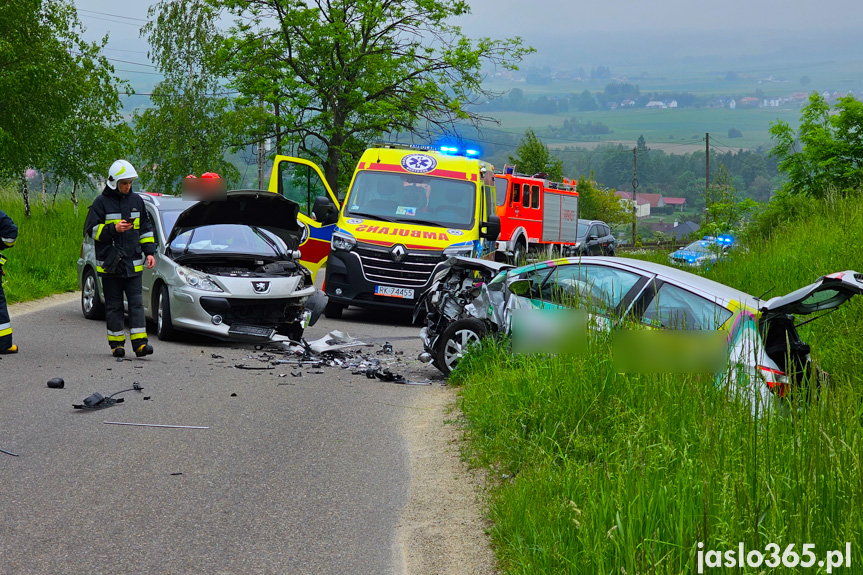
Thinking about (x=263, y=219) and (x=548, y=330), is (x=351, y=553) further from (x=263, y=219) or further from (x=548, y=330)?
(x=263, y=219)

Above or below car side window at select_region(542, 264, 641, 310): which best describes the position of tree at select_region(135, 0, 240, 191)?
above

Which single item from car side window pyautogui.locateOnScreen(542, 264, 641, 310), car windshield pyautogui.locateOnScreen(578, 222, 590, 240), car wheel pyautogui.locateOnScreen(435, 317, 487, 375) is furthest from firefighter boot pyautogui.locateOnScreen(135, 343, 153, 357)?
car windshield pyautogui.locateOnScreen(578, 222, 590, 240)

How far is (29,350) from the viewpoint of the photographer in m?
10.3

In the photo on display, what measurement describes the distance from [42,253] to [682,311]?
51.6ft

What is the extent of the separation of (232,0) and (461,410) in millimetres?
33946

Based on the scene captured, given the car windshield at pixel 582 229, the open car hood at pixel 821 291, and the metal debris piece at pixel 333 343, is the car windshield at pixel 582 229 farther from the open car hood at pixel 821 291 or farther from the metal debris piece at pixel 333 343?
the open car hood at pixel 821 291

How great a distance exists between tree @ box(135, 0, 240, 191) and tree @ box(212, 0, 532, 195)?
39.9 inches

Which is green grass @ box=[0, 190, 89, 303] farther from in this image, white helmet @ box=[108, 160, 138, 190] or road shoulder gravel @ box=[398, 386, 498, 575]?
road shoulder gravel @ box=[398, 386, 498, 575]

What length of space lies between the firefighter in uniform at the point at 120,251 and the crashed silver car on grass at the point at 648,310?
3180 millimetres

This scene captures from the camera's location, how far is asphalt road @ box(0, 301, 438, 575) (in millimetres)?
4445

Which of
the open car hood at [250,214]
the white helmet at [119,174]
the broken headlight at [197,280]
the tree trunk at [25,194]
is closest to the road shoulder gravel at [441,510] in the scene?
the broken headlight at [197,280]

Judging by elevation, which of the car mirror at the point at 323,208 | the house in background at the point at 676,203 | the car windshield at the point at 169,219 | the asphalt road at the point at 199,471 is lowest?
the asphalt road at the point at 199,471

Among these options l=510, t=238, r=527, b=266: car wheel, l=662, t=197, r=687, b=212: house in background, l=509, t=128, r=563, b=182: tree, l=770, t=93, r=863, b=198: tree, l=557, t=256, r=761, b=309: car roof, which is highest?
l=509, t=128, r=563, b=182: tree

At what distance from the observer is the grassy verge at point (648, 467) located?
11.2 feet
